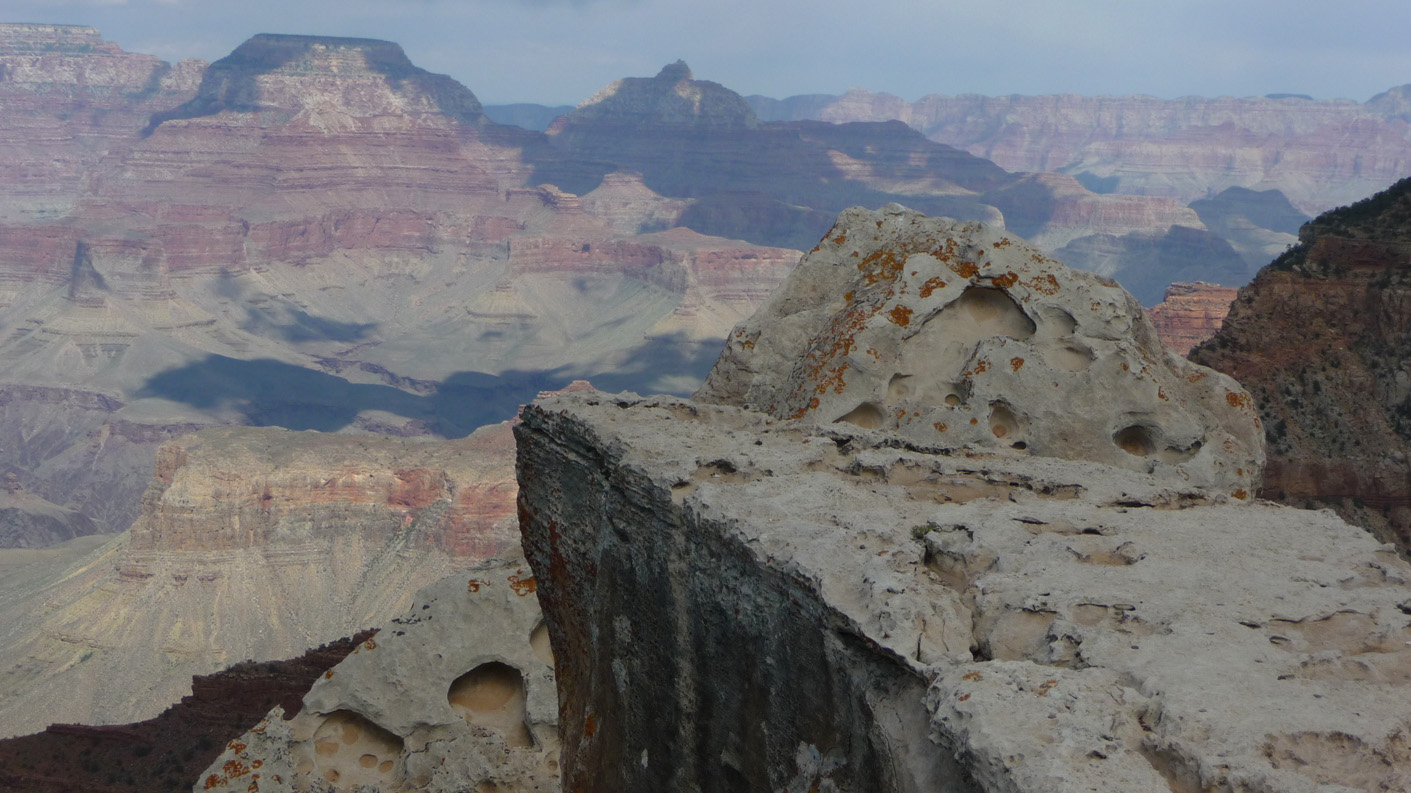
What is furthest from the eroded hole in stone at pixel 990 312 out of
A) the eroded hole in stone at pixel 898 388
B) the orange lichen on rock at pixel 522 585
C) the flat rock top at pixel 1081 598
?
the orange lichen on rock at pixel 522 585

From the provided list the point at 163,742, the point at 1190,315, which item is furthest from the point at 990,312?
the point at 1190,315

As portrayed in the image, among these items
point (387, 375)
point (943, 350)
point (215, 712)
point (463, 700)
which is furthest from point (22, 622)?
point (387, 375)

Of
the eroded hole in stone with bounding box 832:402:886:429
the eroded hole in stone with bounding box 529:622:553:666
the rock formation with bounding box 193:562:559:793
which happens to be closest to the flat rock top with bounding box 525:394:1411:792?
the eroded hole in stone with bounding box 832:402:886:429

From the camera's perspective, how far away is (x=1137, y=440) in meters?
11.3

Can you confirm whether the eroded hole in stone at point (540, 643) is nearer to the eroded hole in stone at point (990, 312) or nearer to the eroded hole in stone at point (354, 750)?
the eroded hole in stone at point (354, 750)

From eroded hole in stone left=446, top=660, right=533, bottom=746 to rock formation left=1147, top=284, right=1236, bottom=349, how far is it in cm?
6780

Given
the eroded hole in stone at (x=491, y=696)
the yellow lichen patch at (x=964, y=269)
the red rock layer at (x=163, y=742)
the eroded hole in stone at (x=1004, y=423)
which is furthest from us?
the red rock layer at (x=163, y=742)

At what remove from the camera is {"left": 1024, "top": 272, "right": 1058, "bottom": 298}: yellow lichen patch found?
11914 mm

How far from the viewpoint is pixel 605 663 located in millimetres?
9180

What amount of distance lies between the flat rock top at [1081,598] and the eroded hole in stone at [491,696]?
5.98 metres

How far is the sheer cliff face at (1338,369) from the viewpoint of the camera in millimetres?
34688

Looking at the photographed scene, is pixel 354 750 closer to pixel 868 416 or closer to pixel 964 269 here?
pixel 868 416

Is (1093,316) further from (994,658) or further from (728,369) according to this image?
(994,658)

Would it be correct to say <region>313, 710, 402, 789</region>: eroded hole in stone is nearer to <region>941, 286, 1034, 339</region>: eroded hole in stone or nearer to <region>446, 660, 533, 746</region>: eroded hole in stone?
<region>446, 660, 533, 746</region>: eroded hole in stone
